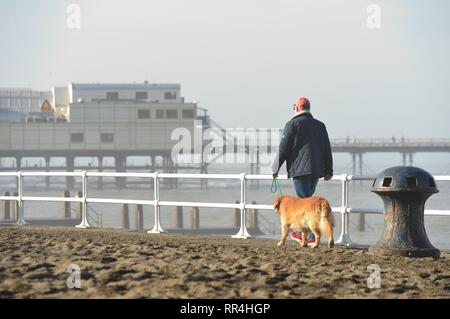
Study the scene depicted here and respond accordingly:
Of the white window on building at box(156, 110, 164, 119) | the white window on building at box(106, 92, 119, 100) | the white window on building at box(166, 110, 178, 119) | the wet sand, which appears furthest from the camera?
the white window on building at box(106, 92, 119, 100)

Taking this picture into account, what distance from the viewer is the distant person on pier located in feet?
37.4

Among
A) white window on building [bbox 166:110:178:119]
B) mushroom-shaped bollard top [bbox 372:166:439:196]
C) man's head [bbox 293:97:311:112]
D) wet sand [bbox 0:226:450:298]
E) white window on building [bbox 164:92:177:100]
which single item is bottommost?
wet sand [bbox 0:226:450:298]

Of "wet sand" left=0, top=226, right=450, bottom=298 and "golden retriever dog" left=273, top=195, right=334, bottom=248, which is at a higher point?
"golden retriever dog" left=273, top=195, right=334, bottom=248

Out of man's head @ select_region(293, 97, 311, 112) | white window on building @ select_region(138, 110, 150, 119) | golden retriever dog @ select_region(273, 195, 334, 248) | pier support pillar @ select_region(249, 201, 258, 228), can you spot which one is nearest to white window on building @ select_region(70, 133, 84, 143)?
white window on building @ select_region(138, 110, 150, 119)

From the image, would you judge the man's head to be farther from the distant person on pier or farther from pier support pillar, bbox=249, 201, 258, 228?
pier support pillar, bbox=249, 201, 258, 228

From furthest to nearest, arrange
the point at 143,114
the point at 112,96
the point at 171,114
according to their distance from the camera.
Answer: the point at 112,96
the point at 143,114
the point at 171,114

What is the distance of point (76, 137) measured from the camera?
314ft

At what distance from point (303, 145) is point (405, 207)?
1.56 m

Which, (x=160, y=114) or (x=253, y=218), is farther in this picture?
(x=160, y=114)

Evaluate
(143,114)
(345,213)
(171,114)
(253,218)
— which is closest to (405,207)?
(345,213)

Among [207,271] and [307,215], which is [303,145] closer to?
[307,215]

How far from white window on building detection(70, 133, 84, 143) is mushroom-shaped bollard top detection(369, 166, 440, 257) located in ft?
283

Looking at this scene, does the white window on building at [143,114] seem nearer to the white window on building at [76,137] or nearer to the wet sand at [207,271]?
the white window on building at [76,137]
